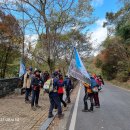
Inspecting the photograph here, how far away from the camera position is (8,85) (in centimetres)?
2130

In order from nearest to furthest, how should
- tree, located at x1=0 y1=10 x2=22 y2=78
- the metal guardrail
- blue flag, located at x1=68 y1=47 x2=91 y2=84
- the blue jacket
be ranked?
blue flag, located at x1=68 y1=47 x2=91 y2=84 → the blue jacket → the metal guardrail → tree, located at x1=0 y1=10 x2=22 y2=78

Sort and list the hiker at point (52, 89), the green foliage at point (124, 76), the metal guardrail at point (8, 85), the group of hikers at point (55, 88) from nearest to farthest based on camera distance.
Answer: the hiker at point (52, 89)
the group of hikers at point (55, 88)
the metal guardrail at point (8, 85)
the green foliage at point (124, 76)

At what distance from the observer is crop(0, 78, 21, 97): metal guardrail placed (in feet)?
63.1

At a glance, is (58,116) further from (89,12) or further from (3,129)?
(89,12)

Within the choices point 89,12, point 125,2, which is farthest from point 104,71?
point 89,12

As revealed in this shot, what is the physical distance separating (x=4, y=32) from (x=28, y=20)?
13485mm

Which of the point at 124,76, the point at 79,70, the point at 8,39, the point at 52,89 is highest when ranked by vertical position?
the point at 8,39

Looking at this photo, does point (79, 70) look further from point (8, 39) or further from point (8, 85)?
point (8, 39)

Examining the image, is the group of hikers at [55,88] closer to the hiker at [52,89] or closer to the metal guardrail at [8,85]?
the hiker at [52,89]

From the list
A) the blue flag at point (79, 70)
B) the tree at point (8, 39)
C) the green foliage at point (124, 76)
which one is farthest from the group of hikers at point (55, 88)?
the green foliage at point (124, 76)

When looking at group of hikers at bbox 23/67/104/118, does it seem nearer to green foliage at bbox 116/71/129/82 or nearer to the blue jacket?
the blue jacket

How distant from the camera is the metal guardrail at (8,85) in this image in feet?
63.1

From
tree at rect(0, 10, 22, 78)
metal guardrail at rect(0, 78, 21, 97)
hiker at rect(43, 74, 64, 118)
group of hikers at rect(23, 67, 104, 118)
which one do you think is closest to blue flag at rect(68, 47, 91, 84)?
group of hikers at rect(23, 67, 104, 118)

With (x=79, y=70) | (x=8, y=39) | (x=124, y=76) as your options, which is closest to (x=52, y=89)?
A: (x=79, y=70)
